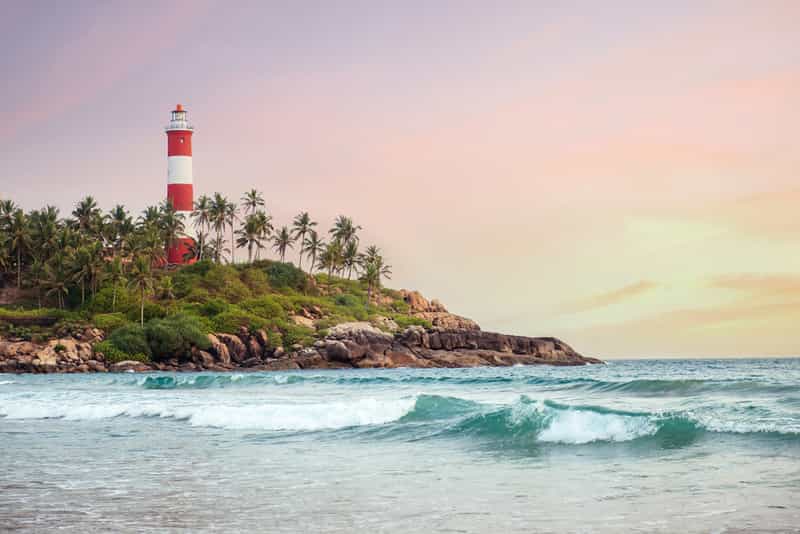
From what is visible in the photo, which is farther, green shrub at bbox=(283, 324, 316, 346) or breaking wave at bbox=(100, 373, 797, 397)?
green shrub at bbox=(283, 324, 316, 346)

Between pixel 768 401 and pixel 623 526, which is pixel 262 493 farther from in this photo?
pixel 768 401

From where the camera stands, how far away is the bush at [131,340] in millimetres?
73062

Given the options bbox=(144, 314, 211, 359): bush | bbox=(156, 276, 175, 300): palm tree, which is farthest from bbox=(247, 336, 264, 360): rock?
bbox=(156, 276, 175, 300): palm tree

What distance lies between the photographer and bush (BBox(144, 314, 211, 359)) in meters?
73.3

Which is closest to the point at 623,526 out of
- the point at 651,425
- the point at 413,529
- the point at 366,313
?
the point at 413,529

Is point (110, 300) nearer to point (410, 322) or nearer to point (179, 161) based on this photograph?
point (179, 161)

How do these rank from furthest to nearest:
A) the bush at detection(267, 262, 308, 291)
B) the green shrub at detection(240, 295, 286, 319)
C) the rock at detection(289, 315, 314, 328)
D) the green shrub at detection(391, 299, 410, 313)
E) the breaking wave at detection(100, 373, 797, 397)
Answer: the green shrub at detection(391, 299, 410, 313) → the bush at detection(267, 262, 308, 291) → the green shrub at detection(240, 295, 286, 319) → the rock at detection(289, 315, 314, 328) → the breaking wave at detection(100, 373, 797, 397)

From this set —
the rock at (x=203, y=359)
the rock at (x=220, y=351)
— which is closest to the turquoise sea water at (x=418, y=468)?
the rock at (x=203, y=359)

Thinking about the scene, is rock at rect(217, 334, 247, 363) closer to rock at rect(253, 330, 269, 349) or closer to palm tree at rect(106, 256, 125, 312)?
rock at rect(253, 330, 269, 349)

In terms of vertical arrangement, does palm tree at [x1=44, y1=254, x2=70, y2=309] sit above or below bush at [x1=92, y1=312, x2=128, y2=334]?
above

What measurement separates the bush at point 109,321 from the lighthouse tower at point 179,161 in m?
16.6

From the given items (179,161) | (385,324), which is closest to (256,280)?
(179,161)

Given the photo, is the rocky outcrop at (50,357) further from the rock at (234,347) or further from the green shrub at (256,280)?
the green shrub at (256,280)

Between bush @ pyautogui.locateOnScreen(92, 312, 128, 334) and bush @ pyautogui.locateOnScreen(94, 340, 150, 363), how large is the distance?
4681mm
